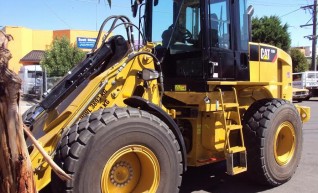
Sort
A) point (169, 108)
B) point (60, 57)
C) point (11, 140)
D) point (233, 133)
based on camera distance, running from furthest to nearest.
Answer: point (60, 57), point (233, 133), point (169, 108), point (11, 140)

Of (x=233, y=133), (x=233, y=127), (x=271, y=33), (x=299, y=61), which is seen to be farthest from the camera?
(x=299, y=61)

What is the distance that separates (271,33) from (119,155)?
34124 millimetres

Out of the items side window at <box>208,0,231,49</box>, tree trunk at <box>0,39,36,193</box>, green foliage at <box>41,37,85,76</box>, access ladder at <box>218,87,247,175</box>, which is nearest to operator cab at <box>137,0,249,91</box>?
side window at <box>208,0,231,49</box>

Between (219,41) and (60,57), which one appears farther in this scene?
→ (60,57)

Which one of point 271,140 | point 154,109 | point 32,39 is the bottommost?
point 271,140

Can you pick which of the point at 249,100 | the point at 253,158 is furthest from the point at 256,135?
the point at 249,100

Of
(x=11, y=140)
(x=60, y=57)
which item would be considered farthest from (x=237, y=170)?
(x=60, y=57)

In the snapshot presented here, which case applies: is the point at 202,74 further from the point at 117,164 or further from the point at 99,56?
the point at 117,164

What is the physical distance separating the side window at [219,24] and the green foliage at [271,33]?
102 ft

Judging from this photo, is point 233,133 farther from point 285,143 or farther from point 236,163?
point 285,143

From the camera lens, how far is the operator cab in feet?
17.9

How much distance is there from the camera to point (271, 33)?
3606 centimetres

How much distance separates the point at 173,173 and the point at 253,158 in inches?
69.6

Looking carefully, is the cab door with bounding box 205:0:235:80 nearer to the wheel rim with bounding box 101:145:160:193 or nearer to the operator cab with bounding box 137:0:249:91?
the operator cab with bounding box 137:0:249:91
